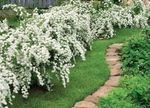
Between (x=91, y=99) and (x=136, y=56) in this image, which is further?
(x=136, y=56)

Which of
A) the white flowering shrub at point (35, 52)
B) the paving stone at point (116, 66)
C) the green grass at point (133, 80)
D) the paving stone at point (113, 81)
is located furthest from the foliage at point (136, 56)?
the white flowering shrub at point (35, 52)

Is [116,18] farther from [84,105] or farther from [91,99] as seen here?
[84,105]

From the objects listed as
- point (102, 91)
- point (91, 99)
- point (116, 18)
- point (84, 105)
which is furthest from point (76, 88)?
point (116, 18)

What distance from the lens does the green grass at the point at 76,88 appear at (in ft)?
26.1

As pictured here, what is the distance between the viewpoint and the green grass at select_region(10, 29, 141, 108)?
7.97 meters

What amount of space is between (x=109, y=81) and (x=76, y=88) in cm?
74

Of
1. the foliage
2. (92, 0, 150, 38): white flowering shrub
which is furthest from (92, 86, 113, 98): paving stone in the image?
(92, 0, 150, 38): white flowering shrub

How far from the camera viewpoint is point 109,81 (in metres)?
9.14

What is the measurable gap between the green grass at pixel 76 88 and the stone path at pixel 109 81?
0.11m

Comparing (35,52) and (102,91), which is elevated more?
(35,52)

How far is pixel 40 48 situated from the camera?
7.87 meters

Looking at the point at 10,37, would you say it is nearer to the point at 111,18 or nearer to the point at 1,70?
the point at 1,70

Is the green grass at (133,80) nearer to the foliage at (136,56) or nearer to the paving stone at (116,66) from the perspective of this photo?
the foliage at (136,56)

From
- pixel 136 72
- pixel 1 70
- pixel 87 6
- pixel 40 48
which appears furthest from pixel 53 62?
pixel 87 6
